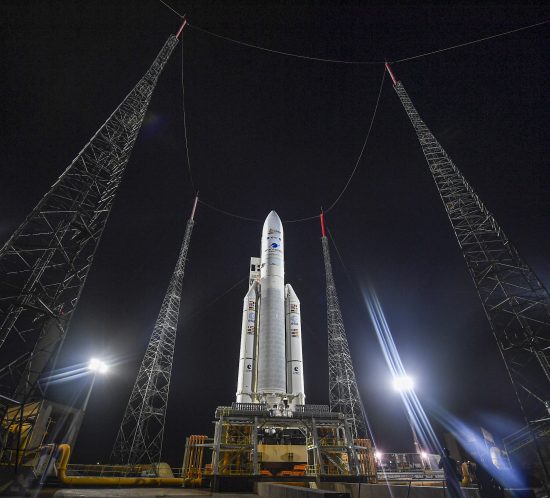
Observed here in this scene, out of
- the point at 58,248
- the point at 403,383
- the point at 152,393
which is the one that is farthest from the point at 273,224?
the point at 403,383

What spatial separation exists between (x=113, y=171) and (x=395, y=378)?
137 ft

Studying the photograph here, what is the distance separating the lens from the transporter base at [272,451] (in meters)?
18.2

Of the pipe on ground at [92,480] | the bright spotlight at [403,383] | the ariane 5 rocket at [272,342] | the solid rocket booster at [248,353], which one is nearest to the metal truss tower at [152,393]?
the solid rocket booster at [248,353]

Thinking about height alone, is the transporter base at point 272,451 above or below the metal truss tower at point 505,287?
below

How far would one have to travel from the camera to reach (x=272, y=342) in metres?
25.4

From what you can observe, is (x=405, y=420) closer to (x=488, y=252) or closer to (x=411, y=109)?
(x=488, y=252)

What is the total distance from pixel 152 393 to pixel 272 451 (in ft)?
58.3

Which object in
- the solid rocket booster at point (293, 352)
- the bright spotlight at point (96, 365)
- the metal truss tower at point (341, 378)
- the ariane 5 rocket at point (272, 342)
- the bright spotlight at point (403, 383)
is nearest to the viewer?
the ariane 5 rocket at point (272, 342)

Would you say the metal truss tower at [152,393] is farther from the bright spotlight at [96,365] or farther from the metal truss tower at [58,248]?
the metal truss tower at [58,248]

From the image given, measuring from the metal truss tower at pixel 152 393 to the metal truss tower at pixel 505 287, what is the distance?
32.4m

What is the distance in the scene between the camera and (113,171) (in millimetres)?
22484

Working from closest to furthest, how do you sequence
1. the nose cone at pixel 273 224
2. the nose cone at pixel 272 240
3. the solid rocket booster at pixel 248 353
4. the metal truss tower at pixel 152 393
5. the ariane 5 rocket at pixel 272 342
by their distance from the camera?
1. the ariane 5 rocket at pixel 272 342
2. the solid rocket booster at pixel 248 353
3. the nose cone at pixel 272 240
4. the metal truss tower at pixel 152 393
5. the nose cone at pixel 273 224

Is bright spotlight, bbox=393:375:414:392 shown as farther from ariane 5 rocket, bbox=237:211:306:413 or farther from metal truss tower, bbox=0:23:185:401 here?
metal truss tower, bbox=0:23:185:401

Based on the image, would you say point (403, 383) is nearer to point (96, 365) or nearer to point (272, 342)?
point (272, 342)
